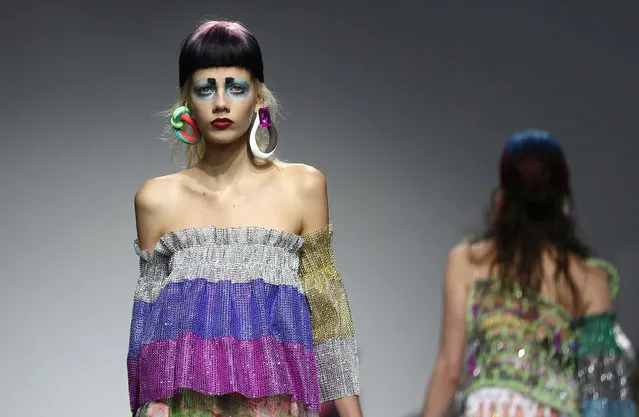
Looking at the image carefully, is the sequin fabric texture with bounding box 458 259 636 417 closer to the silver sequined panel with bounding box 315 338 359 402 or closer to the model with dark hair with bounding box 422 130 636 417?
the model with dark hair with bounding box 422 130 636 417

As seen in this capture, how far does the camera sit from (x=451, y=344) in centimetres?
319

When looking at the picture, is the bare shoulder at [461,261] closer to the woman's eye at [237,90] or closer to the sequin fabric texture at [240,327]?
the sequin fabric texture at [240,327]

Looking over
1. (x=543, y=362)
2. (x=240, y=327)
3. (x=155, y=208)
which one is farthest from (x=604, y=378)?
(x=155, y=208)

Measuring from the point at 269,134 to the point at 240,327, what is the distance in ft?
1.74

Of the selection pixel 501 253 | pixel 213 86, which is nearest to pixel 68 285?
pixel 213 86

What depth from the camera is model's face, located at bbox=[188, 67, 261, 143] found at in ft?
11.5

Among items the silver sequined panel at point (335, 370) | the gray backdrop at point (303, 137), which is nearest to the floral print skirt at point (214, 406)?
the silver sequined panel at point (335, 370)

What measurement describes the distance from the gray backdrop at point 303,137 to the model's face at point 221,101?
4.75 feet

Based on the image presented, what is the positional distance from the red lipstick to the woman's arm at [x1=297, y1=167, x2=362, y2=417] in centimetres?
23

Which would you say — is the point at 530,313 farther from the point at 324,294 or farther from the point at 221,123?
the point at 221,123

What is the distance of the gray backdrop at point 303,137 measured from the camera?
15.7 ft

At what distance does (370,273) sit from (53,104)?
1.29 m

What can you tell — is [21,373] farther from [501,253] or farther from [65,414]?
[501,253]

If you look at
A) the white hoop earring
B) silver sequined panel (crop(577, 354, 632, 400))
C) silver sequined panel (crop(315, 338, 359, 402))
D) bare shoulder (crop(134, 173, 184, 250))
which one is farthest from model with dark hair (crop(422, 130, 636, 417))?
bare shoulder (crop(134, 173, 184, 250))
